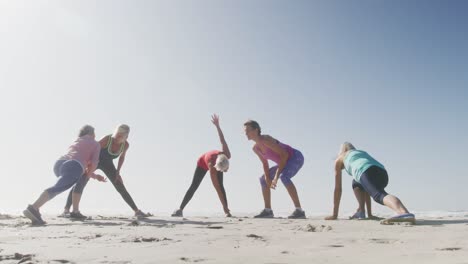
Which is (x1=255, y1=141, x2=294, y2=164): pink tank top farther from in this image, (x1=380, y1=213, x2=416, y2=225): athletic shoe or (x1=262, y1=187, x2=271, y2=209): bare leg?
(x1=380, y1=213, x2=416, y2=225): athletic shoe

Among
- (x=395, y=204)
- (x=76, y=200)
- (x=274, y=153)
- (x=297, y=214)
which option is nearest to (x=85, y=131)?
(x=76, y=200)

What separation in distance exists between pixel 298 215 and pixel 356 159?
1.98 metres

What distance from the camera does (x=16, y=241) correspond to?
3592 mm

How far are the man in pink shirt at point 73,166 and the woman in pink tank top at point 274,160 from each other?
3.03 m

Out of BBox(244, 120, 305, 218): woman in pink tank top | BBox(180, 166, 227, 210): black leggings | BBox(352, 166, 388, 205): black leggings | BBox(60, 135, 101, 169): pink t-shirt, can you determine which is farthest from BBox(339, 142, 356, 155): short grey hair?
BBox(60, 135, 101, 169): pink t-shirt

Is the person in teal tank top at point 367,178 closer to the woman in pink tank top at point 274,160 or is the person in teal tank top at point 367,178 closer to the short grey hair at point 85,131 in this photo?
the woman in pink tank top at point 274,160

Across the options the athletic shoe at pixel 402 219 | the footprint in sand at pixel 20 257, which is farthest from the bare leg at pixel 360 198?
the footprint in sand at pixel 20 257

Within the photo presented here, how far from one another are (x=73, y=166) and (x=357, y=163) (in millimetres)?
4601

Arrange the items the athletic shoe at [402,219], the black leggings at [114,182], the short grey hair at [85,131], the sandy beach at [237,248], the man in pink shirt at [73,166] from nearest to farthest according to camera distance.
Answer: the sandy beach at [237,248]
the athletic shoe at [402,219]
the man in pink shirt at [73,166]
the short grey hair at [85,131]
the black leggings at [114,182]

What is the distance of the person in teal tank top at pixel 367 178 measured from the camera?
501 cm

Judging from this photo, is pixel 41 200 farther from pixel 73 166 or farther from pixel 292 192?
pixel 292 192

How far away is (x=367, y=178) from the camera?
5.62 m

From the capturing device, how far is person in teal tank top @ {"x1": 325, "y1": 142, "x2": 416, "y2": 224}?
5.01m

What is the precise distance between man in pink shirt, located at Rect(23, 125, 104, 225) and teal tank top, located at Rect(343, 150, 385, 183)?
4402mm
